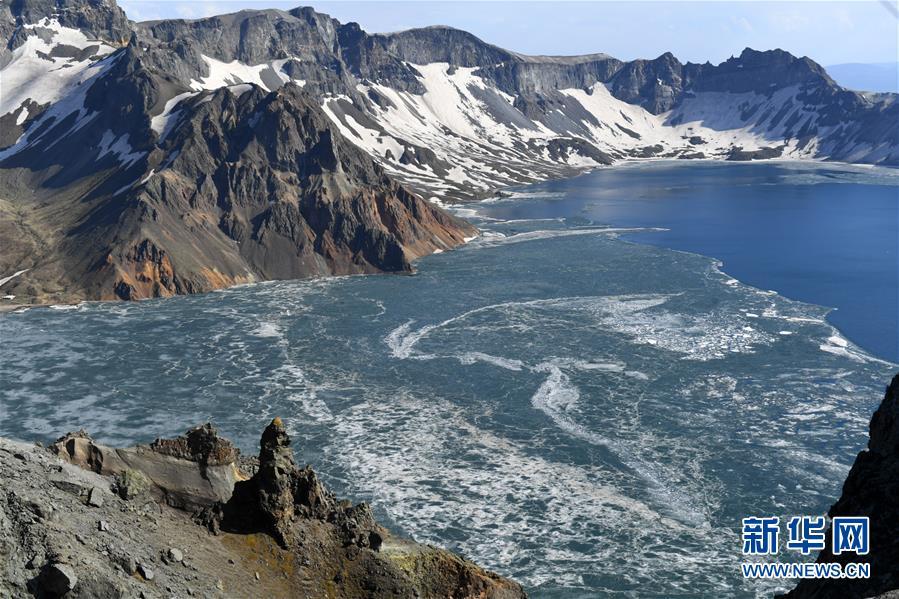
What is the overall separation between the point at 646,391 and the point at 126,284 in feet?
250

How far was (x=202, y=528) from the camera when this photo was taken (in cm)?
3616

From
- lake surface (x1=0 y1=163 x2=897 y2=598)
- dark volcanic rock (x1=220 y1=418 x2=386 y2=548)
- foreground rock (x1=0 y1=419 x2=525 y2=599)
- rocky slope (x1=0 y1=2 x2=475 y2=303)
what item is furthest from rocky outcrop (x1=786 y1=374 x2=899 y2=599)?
rocky slope (x1=0 y1=2 x2=475 y2=303)

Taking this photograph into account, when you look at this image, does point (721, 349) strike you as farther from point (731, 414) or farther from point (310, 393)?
point (310, 393)

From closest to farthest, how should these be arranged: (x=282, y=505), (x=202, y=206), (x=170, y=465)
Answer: (x=282, y=505)
(x=170, y=465)
(x=202, y=206)

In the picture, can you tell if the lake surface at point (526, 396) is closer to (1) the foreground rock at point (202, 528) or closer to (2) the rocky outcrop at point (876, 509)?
(1) the foreground rock at point (202, 528)

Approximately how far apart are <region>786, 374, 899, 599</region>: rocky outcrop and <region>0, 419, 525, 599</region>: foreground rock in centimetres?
1437

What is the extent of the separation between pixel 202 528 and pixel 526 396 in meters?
45.7

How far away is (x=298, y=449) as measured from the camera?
6656 centimetres

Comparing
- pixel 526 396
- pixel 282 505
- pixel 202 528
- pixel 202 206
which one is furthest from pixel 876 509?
pixel 202 206

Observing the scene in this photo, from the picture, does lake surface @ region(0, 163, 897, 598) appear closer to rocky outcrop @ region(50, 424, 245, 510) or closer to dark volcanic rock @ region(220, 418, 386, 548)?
dark volcanic rock @ region(220, 418, 386, 548)

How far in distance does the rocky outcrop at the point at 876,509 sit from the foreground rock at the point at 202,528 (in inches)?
566

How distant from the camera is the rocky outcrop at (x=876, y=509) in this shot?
2952cm

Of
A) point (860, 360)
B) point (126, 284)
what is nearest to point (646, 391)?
point (860, 360)

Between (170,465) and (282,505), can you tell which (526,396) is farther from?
(170,465)
